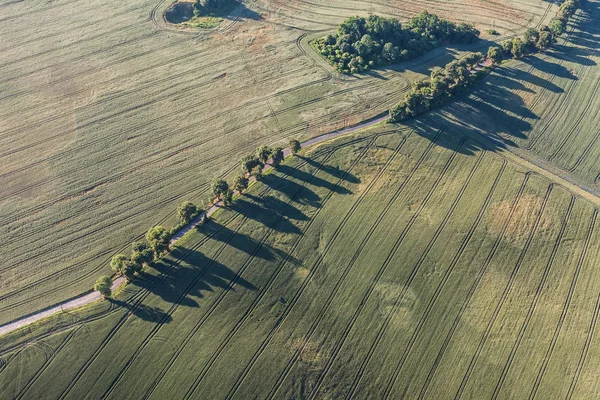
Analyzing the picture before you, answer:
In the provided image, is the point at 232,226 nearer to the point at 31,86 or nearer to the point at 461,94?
the point at 461,94

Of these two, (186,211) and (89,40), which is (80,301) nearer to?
(186,211)

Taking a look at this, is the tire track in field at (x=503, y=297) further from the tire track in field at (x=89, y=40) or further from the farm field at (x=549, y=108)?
the tire track in field at (x=89, y=40)

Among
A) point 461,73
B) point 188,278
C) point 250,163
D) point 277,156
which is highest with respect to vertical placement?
point 461,73

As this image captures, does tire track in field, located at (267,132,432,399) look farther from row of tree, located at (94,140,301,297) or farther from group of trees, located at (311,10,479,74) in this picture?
group of trees, located at (311,10,479,74)

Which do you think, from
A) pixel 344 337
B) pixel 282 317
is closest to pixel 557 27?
pixel 344 337

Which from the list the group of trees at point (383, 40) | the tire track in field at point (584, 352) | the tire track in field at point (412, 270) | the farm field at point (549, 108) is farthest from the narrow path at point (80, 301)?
the tire track in field at point (584, 352)

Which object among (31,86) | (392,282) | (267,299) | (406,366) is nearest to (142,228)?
(267,299)

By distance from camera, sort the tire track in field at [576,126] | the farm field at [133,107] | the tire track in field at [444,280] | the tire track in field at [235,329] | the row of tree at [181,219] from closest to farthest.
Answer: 1. the tire track in field at [235,329]
2. the tire track in field at [444,280]
3. the row of tree at [181,219]
4. the farm field at [133,107]
5. the tire track in field at [576,126]
